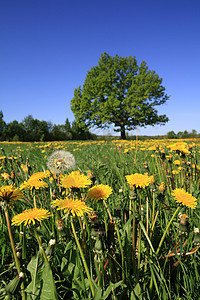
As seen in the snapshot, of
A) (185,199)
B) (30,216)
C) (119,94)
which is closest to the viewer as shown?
(30,216)

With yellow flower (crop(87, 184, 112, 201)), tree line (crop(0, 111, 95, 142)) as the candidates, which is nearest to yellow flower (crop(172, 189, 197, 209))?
yellow flower (crop(87, 184, 112, 201))

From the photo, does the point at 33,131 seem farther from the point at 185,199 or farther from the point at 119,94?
the point at 185,199

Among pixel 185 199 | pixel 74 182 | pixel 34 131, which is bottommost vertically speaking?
pixel 185 199

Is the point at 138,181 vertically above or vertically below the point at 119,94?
below

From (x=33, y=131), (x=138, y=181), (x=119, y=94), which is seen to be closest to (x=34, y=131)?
(x=33, y=131)

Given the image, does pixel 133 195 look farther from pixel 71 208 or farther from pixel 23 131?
pixel 23 131

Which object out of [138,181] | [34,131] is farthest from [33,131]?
[138,181]

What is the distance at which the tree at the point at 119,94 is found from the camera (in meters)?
21.9

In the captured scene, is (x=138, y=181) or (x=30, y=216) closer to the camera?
(x=30, y=216)

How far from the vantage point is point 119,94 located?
23.0 meters

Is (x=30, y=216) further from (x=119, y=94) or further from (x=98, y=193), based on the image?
(x=119, y=94)

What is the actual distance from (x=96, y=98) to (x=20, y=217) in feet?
76.1

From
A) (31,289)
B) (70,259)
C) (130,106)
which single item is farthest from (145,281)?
(130,106)

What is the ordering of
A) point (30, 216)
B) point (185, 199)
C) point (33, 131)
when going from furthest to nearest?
point (33, 131), point (185, 199), point (30, 216)
